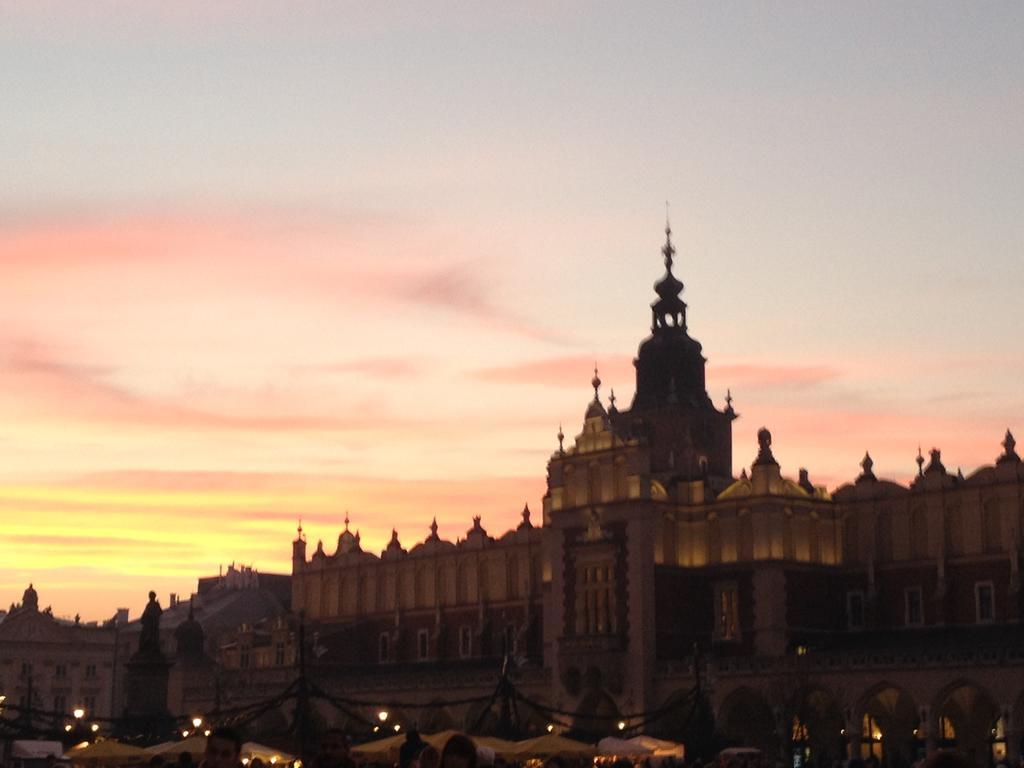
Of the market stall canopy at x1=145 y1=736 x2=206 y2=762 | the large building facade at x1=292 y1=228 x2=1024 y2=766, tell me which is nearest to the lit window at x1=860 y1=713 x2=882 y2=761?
the large building facade at x1=292 y1=228 x2=1024 y2=766

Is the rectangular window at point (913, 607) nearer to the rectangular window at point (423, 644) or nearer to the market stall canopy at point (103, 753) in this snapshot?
the rectangular window at point (423, 644)

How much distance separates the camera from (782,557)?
83.5 meters

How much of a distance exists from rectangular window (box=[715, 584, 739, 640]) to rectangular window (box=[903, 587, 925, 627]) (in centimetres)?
770

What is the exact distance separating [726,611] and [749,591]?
5.53ft

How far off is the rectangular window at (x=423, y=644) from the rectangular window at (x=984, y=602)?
34.7 metres

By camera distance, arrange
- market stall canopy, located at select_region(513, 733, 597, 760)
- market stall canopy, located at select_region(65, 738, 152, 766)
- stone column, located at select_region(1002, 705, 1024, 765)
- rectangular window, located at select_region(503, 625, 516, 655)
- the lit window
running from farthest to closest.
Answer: rectangular window, located at select_region(503, 625, 516, 655) < the lit window < stone column, located at select_region(1002, 705, 1024, 765) < market stall canopy, located at select_region(513, 733, 597, 760) < market stall canopy, located at select_region(65, 738, 152, 766)

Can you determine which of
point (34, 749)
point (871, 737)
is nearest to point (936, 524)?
point (871, 737)

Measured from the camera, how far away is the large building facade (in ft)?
245

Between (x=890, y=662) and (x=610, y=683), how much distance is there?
1505 cm

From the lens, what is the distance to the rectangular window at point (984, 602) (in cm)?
8044

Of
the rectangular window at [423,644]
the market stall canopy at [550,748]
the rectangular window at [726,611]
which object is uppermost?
the rectangular window at [726,611]

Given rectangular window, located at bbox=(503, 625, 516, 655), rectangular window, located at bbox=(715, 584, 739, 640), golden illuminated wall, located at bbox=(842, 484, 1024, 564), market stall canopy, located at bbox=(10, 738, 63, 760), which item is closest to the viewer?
market stall canopy, located at bbox=(10, 738, 63, 760)

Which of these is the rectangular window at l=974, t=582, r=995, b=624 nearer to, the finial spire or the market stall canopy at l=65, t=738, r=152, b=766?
the finial spire

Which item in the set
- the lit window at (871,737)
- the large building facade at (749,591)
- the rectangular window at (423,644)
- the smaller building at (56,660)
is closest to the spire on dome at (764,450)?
the large building facade at (749,591)
